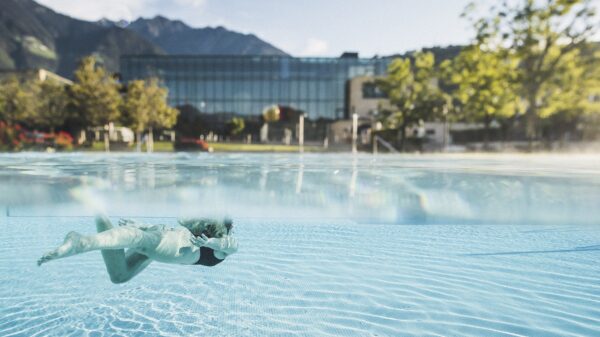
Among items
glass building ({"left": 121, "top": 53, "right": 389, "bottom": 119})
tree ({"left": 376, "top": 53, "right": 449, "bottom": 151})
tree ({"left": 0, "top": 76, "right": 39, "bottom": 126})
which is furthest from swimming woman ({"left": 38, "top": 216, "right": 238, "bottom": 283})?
glass building ({"left": 121, "top": 53, "right": 389, "bottom": 119})

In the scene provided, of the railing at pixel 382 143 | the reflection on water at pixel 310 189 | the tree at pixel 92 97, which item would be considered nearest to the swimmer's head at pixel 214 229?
the reflection on water at pixel 310 189

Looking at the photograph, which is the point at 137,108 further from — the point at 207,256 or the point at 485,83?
the point at 207,256

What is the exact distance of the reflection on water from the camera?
44.6 feet

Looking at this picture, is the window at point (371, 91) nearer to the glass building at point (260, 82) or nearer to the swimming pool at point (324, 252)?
the glass building at point (260, 82)

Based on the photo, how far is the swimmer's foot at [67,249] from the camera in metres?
3.30

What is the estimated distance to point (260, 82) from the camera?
201 ft

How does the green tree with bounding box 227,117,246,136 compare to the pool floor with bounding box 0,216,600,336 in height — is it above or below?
above

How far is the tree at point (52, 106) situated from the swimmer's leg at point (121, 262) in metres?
37.4

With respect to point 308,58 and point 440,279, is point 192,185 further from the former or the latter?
point 308,58

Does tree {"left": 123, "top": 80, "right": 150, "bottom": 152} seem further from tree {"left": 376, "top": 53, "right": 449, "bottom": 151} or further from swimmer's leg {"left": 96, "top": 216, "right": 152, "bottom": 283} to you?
swimmer's leg {"left": 96, "top": 216, "right": 152, "bottom": 283}

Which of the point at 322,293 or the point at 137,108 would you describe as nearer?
the point at 322,293

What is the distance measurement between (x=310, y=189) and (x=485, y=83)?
26.9m

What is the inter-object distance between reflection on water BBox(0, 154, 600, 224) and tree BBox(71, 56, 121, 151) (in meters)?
21.2

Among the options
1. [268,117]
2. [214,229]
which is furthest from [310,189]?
[268,117]
